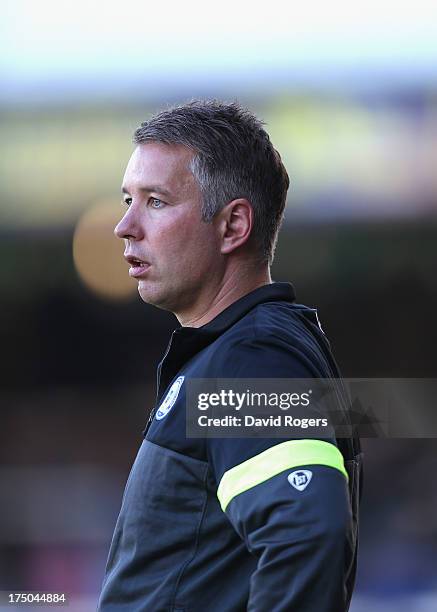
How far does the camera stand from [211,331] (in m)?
1.29

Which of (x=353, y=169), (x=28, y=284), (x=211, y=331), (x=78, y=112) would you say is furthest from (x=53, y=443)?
(x=211, y=331)

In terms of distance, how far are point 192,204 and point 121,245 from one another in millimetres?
2676

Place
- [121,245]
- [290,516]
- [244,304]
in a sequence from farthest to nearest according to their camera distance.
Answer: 1. [121,245]
2. [244,304]
3. [290,516]

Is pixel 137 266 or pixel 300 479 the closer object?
pixel 300 479

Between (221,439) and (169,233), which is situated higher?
(169,233)

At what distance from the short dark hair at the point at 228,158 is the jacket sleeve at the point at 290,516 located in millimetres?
391

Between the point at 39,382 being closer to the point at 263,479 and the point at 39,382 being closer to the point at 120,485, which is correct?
the point at 120,485

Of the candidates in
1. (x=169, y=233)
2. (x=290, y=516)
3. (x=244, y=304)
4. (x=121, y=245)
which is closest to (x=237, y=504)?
(x=290, y=516)

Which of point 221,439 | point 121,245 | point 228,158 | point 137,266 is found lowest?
point 221,439

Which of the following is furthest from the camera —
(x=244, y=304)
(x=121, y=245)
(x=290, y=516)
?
(x=121, y=245)

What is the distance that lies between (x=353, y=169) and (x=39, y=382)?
1.66 m

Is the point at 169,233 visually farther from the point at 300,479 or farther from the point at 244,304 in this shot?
the point at 300,479

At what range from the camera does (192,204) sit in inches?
53.4

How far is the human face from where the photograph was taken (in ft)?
4.43
